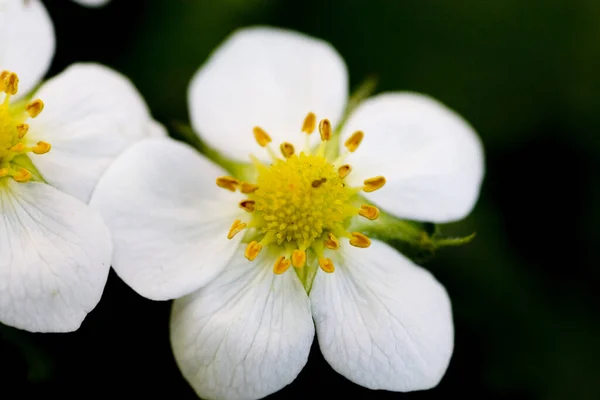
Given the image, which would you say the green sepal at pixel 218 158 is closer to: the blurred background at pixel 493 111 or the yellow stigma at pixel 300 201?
the yellow stigma at pixel 300 201

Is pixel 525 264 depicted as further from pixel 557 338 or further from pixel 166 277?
pixel 166 277

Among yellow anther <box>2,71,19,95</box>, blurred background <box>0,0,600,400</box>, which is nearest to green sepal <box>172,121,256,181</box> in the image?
yellow anther <box>2,71,19,95</box>

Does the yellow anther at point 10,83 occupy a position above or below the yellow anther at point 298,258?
above

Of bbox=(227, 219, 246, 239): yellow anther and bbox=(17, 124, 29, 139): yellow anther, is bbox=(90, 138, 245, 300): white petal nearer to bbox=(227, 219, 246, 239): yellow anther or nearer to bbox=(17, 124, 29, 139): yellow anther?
bbox=(227, 219, 246, 239): yellow anther

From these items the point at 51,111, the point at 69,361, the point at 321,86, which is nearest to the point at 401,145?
the point at 321,86

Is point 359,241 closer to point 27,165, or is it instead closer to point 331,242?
point 331,242

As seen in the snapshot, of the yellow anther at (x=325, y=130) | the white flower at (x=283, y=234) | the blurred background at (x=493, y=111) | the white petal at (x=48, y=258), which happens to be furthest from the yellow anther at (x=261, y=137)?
the blurred background at (x=493, y=111)
